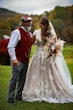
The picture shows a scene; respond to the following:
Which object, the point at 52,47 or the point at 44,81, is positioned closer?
the point at 52,47

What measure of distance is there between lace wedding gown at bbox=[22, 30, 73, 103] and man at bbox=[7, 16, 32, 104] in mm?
176

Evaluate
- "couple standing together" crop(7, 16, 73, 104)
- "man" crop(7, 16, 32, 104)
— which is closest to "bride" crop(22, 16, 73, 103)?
"couple standing together" crop(7, 16, 73, 104)

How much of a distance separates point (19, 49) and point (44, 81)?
1.72 feet

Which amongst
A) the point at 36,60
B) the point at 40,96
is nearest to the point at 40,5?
the point at 36,60

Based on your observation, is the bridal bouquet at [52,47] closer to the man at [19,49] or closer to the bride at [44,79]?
the bride at [44,79]

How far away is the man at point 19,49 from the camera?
133 inches

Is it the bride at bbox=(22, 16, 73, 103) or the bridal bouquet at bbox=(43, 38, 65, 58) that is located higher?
the bridal bouquet at bbox=(43, 38, 65, 58)

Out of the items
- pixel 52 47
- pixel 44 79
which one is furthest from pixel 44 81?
pixel 52 47

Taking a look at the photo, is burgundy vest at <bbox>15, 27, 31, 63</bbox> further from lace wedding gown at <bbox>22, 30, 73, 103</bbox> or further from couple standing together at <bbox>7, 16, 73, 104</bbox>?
lace wedding gown at <bbox>22, 30, 73, 103</bbox>

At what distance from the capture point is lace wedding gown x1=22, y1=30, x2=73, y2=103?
3.72 m

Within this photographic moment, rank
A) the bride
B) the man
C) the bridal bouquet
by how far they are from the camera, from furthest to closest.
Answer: the bride, the bridal bouquet, the man

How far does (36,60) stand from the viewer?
A: 3.77m

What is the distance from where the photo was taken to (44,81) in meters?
Answer: 3.76

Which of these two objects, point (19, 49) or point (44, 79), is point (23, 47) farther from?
point (44, 79)
